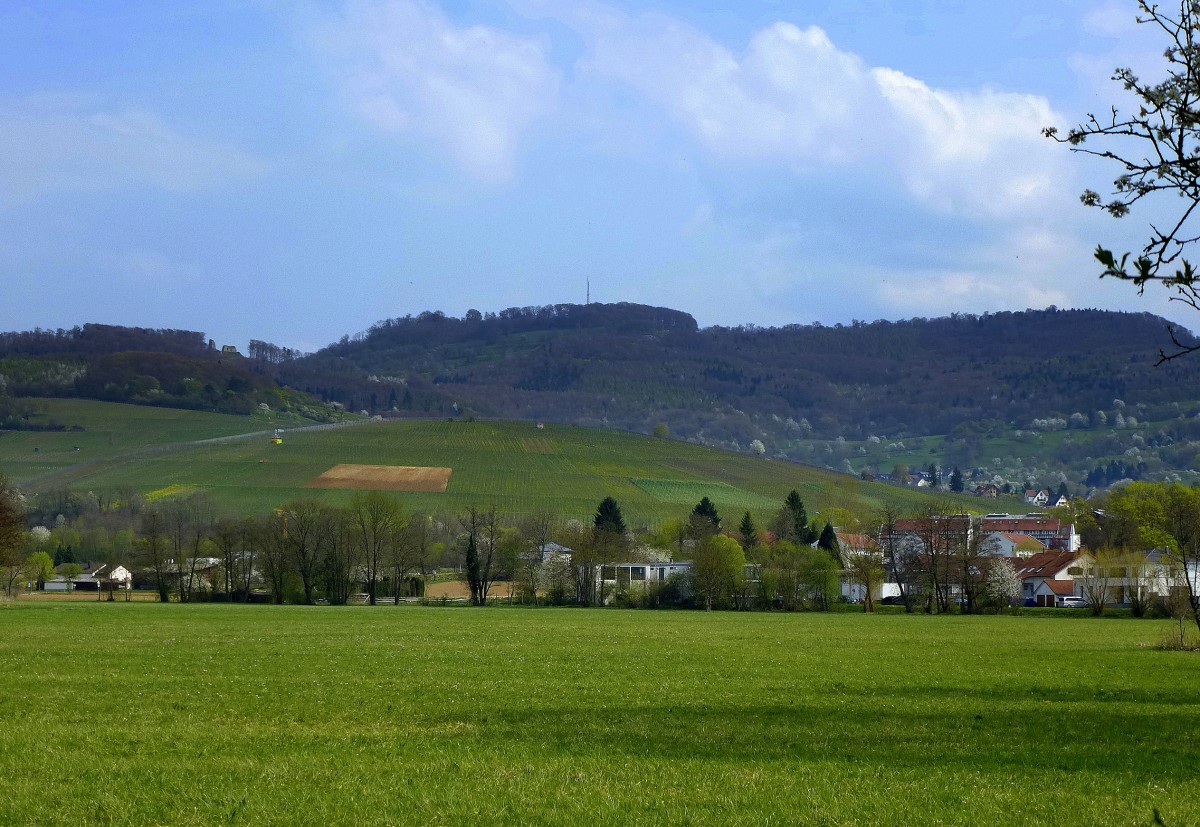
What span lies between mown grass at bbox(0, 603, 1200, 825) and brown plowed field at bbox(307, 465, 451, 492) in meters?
110

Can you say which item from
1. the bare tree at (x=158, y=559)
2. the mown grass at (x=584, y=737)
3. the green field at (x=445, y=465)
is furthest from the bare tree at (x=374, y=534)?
the mown grass at (x=584, y=737)

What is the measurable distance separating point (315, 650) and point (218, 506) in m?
105

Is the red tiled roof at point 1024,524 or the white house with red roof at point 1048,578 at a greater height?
the red tiled roof at point 1024,524

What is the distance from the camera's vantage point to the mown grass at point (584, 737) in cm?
1234

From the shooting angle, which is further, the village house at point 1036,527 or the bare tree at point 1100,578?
the village house at point 1036,527

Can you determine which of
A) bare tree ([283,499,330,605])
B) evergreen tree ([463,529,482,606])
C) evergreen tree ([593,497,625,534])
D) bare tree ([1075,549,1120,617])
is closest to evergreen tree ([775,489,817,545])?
evergreen tree ([593,497,625,534])

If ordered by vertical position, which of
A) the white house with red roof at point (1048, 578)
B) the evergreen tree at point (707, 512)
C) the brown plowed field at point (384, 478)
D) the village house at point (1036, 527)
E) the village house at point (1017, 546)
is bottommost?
the white house with red roof at point (1048, 578)

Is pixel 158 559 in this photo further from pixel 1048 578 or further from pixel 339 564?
pixel 1048 578

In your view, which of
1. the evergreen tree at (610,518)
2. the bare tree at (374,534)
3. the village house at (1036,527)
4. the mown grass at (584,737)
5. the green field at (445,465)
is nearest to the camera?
the mown grass at (584,737)

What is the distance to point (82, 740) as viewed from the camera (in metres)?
16.2

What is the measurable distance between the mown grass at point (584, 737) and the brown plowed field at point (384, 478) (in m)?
110

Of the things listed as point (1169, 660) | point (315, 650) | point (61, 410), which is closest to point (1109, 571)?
point (1169, 660)

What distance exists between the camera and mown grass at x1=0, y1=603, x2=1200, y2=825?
12.3 m

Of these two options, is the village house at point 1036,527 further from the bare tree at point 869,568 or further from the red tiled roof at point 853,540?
the bare tree at point 869,568
